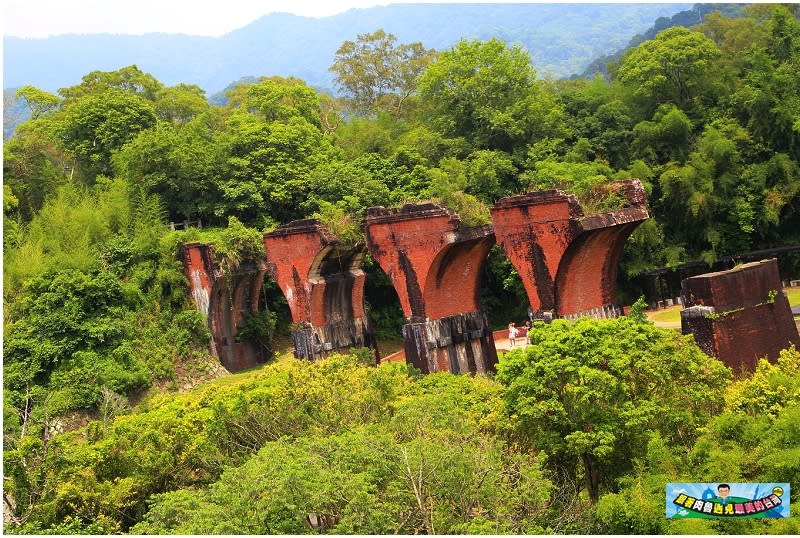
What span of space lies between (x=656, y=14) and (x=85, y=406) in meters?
184

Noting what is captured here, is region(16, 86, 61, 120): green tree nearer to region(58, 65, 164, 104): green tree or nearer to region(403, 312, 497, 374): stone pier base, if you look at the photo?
region(58, 65, 164, 104): green tree

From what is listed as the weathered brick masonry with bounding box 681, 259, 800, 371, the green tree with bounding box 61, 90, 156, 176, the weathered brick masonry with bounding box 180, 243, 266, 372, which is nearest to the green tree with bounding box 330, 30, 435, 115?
the green tree with bounding box 61, 90, 156, 176

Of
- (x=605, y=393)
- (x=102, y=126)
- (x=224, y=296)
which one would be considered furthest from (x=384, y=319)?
(x=605, y=393)

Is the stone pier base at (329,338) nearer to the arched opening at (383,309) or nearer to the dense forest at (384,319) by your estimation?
the dense forest at (384,319)

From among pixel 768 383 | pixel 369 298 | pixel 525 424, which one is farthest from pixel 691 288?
pixel 369 298

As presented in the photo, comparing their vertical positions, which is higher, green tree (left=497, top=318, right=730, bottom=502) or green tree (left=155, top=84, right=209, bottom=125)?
green tree (left=155, top=84, right=209, bottom=125)

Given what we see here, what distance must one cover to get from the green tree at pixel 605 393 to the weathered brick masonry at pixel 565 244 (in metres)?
5.77

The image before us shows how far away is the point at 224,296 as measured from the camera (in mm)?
30922

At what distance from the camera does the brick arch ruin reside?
838 inches

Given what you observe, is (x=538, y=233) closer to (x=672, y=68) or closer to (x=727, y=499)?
(x=727, y=499)

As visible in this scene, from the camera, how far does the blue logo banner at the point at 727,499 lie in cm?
1212

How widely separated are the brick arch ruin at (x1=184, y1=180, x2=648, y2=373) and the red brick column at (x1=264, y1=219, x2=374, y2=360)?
0.03 m

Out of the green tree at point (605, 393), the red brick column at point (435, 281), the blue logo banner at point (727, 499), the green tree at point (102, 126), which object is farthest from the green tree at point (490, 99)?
the blue logo banner at point (727, 499)

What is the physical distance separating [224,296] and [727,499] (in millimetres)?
20735
